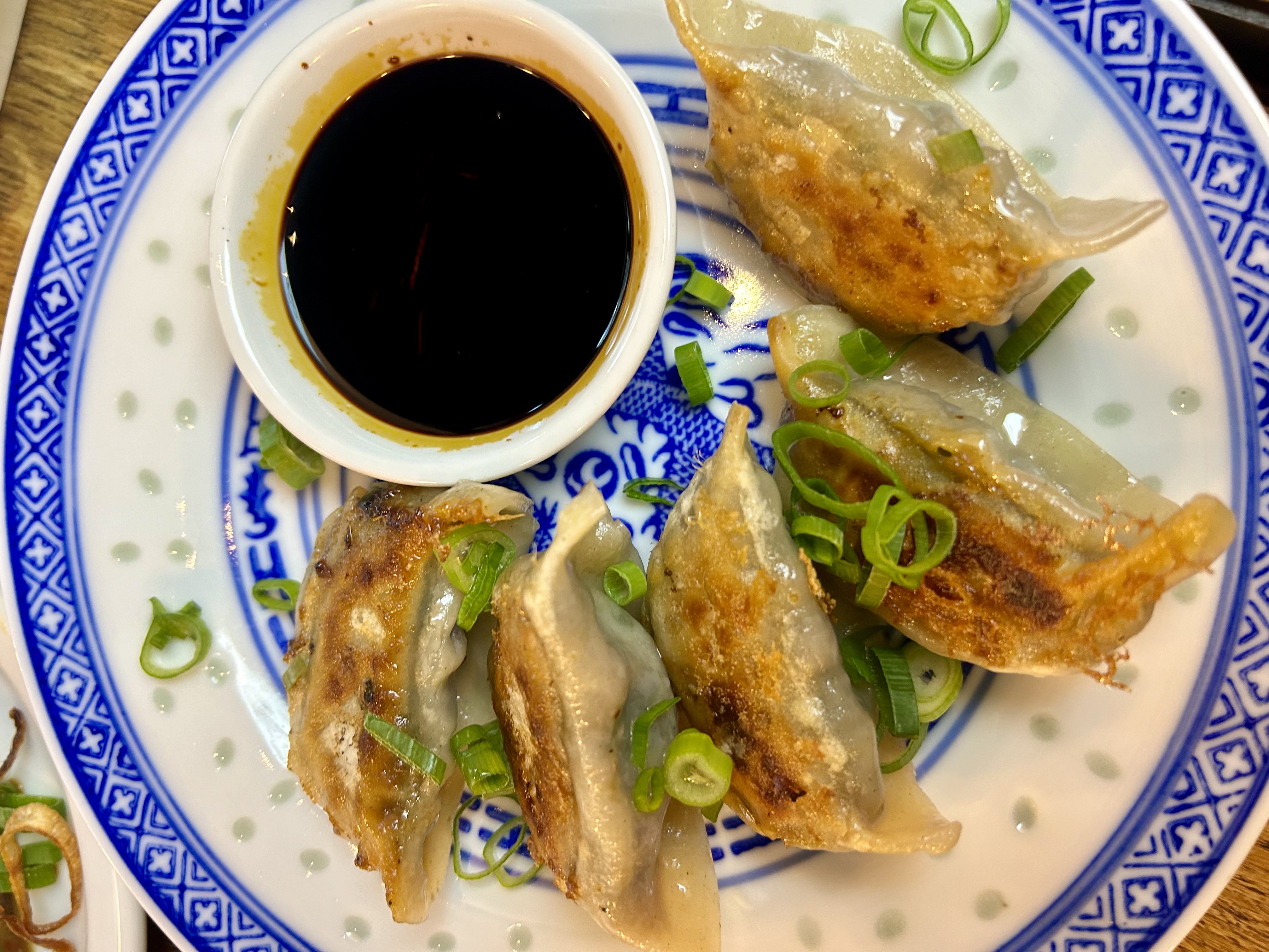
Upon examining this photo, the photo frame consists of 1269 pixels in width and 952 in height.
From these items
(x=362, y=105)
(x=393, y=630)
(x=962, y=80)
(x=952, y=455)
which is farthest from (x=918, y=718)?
(x=362, y=105)

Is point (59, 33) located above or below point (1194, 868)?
above

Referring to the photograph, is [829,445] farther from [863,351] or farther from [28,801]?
[28,801]

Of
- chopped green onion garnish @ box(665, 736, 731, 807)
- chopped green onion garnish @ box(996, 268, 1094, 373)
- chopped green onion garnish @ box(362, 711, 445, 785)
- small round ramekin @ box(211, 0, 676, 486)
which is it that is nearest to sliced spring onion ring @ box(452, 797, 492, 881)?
chopped green onion garnish @ box(362, 711, 445, 785)

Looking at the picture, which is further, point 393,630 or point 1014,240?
point 393,630

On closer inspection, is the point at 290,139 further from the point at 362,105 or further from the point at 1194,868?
the point at 1194,868

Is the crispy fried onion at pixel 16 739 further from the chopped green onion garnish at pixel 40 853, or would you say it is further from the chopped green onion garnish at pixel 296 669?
the chopped green onion garnish at pixel 296 669

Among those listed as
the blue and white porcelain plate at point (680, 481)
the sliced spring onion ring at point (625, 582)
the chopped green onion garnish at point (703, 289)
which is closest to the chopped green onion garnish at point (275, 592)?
the blue and white porcelain plate at point (680, 481)
